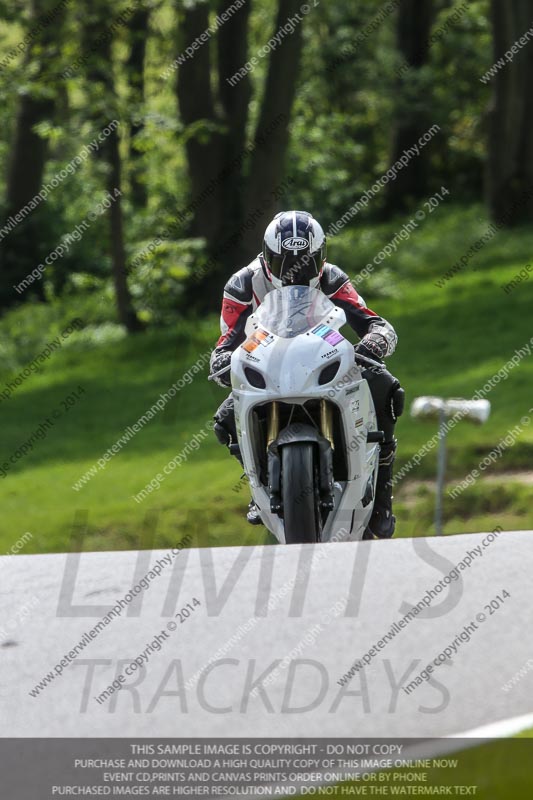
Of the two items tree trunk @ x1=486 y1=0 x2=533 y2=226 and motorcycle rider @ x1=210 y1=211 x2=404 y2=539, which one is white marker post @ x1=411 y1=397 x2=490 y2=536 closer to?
motorcycle rider @ x1=210 y1=211 x2=404 y2=539

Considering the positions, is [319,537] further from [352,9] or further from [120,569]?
[352,9]

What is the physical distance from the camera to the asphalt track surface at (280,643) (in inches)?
168

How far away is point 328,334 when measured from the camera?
6.52m

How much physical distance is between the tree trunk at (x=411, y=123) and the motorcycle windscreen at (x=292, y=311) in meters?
30.6

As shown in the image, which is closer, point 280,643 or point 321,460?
point 280,643

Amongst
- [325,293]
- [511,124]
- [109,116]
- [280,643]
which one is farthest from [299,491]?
[511,124]

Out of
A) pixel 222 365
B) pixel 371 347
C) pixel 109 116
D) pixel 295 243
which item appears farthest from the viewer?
pixel 109 116

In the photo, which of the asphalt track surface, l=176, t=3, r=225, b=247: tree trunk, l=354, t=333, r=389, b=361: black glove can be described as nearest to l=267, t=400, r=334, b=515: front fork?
l=354, t=333, r=389, b=361: black glove

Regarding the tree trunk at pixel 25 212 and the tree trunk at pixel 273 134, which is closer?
the tree trunk at pixel 273 134

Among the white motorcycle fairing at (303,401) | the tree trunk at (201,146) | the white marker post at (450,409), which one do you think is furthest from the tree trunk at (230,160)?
the white motorcycle fairing at (303,401)

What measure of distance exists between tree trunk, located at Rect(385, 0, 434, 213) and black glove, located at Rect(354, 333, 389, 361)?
30.5 meters

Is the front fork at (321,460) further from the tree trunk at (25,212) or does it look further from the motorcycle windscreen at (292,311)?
the tree trunk at (25,212)

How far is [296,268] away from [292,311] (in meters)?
0.22

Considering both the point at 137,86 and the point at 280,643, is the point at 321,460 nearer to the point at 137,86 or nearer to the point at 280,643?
the point at 280,643
